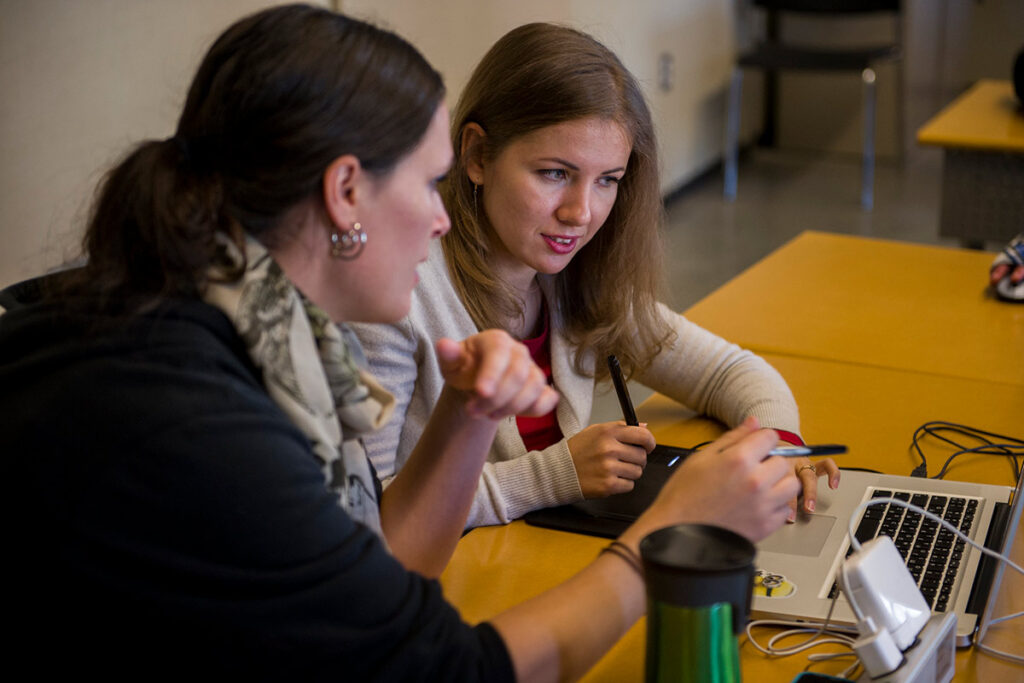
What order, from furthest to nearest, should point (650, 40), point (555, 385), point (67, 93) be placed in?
1. point (650, 40)
2. point (67, 93)
3. point (555, 385)

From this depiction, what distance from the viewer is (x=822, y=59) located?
5207mm

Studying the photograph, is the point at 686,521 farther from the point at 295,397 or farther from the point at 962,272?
the point at 962,272

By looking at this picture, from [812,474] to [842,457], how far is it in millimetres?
176

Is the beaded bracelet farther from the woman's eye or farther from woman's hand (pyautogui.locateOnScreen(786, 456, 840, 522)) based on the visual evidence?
the woman's eye

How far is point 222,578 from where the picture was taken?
0.78 metres

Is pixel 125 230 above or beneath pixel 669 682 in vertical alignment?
above

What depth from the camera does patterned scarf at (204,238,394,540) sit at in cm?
87

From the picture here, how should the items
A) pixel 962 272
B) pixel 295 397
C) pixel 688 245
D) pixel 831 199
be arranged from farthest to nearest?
1. pixel 831 199
2. pixel 688 245
3. pixel 962 272
4. pixel 295 397

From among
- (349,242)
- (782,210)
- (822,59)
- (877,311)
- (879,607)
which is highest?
(349,242)

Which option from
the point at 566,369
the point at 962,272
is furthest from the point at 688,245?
the point at 566,369

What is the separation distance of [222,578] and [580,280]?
101 centimetres

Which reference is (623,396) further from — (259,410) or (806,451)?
(259,410)

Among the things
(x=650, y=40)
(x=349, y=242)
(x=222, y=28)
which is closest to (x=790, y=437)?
(x=349, y=242)

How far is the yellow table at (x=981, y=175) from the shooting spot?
3082 millimetres
